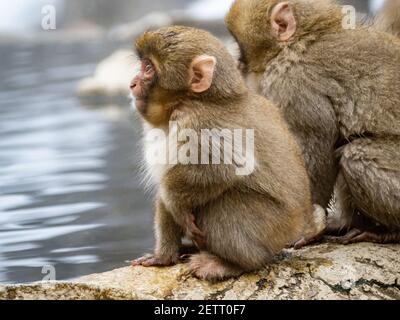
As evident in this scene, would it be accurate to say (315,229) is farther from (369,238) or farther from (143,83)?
(143,83)

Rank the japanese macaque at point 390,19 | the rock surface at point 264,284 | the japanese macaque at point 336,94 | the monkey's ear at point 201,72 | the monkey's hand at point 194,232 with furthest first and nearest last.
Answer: the japanese macaque at point 390,19
the japanese macaque at point 336,94
the monkey's hand at point 194,232
the monkey's ear at point 201,72
the rock surface at point 264,284


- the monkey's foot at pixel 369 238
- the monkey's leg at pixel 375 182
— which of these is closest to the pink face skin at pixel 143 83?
the monkey's leg at pixel 375 182

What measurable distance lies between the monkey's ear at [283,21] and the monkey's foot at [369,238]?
1.65 meters

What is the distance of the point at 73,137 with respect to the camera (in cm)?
1344

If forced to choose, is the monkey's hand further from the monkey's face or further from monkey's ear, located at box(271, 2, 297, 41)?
monkey's ear, located at box(271, 2, 297, 41)

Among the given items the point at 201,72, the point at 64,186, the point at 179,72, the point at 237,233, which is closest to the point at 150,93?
the point at 179,72

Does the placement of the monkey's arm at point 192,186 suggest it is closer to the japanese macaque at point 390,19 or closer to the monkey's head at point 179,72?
the monkey's head at point 179,72

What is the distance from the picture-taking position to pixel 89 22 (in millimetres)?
22891

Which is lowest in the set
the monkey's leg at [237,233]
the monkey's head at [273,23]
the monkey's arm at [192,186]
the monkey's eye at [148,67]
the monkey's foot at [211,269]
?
the monkey's foot at [211,269]

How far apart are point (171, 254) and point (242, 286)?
0.56 m

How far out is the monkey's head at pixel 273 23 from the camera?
7371mm

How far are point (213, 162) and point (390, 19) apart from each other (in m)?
3.29
